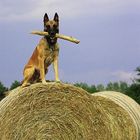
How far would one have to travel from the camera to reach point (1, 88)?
24.9 meters

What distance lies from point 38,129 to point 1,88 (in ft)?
47.4

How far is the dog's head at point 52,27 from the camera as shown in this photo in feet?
35.2

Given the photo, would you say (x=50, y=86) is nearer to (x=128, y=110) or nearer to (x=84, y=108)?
(x=84, y=108)

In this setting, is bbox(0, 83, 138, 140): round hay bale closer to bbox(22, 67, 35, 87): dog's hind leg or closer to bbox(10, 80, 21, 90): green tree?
bbox(22, 67, 35, 87): dog's hind leg

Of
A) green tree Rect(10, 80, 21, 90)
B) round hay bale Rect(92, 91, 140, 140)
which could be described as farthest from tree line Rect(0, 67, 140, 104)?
round hay bale Rect(92, 91, 140, 140)

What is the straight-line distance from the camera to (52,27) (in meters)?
10.7

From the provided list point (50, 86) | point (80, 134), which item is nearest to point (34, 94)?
point (50, 86)

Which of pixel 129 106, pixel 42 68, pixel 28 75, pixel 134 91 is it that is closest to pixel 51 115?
pixel 42 68

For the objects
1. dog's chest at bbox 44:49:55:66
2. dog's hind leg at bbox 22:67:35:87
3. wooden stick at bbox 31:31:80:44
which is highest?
wooden stick at bbox 31:31:80:44

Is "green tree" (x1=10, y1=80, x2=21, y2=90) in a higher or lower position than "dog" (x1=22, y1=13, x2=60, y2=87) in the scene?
higher

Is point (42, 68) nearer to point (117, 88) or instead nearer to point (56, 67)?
point (56, 67)

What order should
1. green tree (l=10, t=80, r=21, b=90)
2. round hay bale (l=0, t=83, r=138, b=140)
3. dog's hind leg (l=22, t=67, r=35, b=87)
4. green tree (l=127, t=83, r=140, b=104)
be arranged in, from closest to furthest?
round hay bale (l=0, t=83, r=138, b=140) < dog's hind leg (l=22, t=67, r=35, b=87) < green tree (l=127, t=83, r=140, b=104) < green tree (l=10, t=80, r=21, b=90)

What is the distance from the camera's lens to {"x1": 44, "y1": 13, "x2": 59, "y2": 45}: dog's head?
10742 millimetres

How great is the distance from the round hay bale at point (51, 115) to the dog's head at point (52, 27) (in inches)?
31.0
